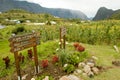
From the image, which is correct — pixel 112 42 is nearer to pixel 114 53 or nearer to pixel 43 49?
pixel 114 53

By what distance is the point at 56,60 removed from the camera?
37.9 feet

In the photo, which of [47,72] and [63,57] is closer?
[47,72]

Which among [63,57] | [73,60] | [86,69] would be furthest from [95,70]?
[63,57]

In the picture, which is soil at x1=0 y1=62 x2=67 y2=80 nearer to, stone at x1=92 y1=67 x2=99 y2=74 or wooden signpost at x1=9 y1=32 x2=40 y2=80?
wooden signpost at x1=9 y1=32 x2=40 y2=80

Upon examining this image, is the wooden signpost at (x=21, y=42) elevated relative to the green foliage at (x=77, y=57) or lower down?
elevated

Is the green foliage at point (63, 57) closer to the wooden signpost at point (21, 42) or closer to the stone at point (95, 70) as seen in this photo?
the wooden signpost at point (21, 42)

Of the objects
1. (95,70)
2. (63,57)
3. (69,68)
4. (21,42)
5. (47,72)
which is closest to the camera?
(21,42)

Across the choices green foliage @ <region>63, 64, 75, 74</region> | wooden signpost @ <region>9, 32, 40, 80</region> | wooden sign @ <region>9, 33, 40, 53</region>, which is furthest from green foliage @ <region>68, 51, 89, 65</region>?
wooden sign @ <region>9, 33, 40, 53</region>

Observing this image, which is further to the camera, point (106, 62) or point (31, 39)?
point (106, 62)

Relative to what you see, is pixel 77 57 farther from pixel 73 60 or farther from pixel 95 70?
pixel 95 70

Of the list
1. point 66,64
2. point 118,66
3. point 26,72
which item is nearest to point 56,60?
point 66,64

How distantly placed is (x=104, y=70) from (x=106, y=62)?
4.08 ft

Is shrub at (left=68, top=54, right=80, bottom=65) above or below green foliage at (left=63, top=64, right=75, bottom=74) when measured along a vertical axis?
above

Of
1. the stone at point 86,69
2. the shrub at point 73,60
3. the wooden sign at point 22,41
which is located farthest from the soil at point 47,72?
the wooden sign at point 22,41
